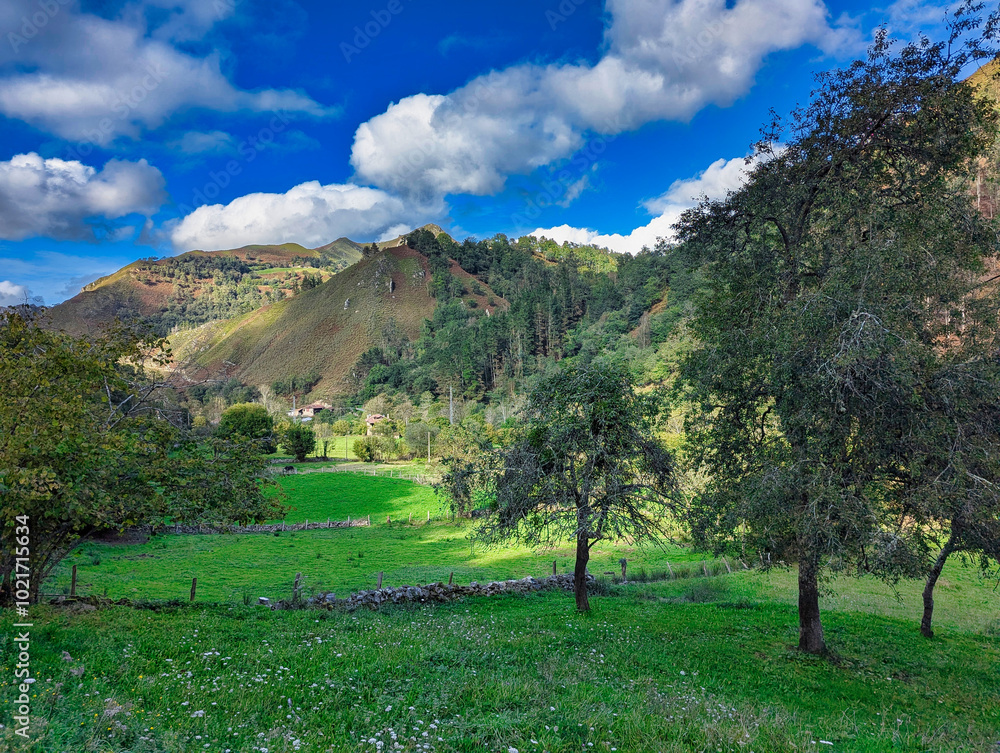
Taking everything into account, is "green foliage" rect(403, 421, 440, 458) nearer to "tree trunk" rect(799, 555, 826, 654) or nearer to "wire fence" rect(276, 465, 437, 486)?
"wire fence" rect(276, 465, 437, 486)

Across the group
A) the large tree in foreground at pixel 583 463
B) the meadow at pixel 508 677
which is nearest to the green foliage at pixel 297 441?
the meadow at pixel 508 677

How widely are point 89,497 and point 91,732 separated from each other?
23.2 ft

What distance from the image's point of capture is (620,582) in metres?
26.6

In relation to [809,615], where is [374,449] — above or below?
below

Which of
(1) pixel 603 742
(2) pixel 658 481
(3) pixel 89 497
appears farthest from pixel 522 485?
(3) pixel 89 497

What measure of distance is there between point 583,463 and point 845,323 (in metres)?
9.18

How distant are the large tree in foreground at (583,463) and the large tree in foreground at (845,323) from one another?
1985mm

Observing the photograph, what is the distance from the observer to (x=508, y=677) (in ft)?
29.4

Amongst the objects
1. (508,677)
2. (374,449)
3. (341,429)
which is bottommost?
(374,449)

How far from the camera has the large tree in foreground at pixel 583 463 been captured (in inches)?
630

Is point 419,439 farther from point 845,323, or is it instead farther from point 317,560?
point 845,323

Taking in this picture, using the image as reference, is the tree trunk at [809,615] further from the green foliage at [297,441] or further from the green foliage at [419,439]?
the green foliage at [297,441]

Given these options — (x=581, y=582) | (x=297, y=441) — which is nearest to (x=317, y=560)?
(x=581, y=582)

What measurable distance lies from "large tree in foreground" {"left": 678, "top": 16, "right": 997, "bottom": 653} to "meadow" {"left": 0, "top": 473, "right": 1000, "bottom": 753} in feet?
9.04
